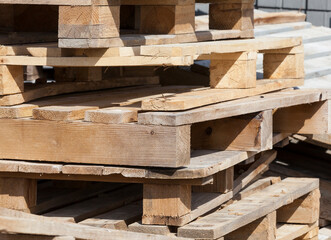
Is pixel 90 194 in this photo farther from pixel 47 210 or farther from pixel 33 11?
pixel 33 11

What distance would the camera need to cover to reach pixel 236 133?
5.17 metres

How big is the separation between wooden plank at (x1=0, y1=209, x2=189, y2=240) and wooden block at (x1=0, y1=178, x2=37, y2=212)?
45 cm

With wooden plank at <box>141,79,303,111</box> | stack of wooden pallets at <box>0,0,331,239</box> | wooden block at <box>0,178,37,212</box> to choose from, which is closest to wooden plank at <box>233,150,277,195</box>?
stack of wooden pallets at <box>0,0,331,239</box>

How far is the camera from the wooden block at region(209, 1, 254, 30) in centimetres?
599

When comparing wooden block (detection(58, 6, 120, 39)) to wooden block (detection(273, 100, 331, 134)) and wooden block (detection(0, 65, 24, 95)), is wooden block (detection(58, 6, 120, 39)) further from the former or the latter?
wooden block (detection(273, 100, 331, 134))

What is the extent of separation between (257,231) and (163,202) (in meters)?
0.86

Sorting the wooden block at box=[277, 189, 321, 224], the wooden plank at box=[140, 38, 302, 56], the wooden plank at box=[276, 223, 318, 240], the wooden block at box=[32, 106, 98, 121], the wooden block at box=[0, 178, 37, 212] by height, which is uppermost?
the wooden plank at box=[140, 38, 302, 56]

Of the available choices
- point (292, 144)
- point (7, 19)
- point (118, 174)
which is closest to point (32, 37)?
point (7, 19)

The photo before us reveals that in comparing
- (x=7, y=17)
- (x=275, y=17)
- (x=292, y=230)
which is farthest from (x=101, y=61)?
(x=275, y=17)

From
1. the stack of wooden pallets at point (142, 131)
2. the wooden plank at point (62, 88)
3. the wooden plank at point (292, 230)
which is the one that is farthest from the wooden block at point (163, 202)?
the wooden plank at point (292, 230)

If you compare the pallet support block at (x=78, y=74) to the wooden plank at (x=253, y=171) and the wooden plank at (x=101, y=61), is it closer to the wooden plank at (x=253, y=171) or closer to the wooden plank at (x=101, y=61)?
the wooden plank at (x=101, y=61)

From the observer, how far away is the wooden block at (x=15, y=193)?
4898 mm

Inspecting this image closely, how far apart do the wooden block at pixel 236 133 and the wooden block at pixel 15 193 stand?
40.8 inches

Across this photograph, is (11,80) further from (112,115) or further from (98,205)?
(98,205)
